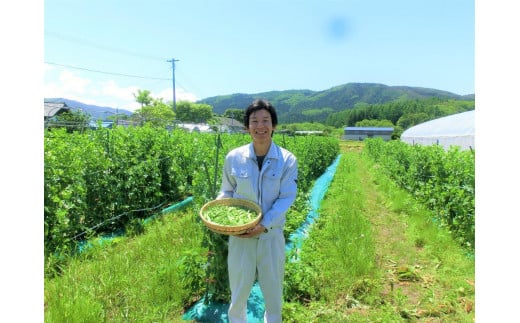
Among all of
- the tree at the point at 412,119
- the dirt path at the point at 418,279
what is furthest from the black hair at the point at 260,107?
the tree at the point at 412,119

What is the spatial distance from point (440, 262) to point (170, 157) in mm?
6143

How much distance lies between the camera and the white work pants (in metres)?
2.51

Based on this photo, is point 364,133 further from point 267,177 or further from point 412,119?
point 267,177

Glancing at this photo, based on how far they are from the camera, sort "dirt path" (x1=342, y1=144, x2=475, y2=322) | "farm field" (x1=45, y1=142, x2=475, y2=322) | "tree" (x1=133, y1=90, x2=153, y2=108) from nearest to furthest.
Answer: "farm field" (x1=45, y1=142, x2=475, y2=322), "dirt path" (x1=342, y1=144, x2=475, y2=322), "tree" (x1=133, y1=90, x2=153, y2=108)

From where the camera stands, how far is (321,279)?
3979 mm

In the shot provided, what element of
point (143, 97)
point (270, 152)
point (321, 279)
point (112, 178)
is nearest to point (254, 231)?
point (270, 152)

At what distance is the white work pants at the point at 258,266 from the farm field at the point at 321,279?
0.88 meters

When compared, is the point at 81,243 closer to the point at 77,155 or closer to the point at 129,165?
the point at 77,155

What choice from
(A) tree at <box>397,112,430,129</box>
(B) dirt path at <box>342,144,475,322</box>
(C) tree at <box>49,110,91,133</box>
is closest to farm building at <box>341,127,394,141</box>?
(A) tree at <box>397,112,430,129</box>

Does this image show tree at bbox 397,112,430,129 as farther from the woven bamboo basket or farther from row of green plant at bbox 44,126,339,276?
the woven bamboo basket

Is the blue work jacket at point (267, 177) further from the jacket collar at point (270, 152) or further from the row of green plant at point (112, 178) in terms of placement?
the row of green plant at point (112, 178)

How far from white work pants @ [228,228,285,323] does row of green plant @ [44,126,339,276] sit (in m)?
1.27

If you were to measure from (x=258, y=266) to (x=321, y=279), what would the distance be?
1.75 m

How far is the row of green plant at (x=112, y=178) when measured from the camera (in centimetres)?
419
